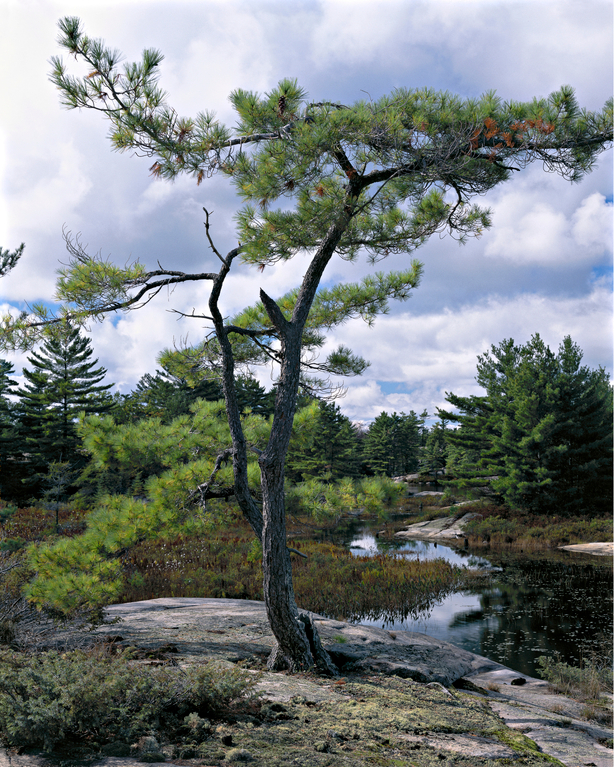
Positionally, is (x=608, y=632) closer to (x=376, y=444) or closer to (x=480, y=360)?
(x=480, y=360)

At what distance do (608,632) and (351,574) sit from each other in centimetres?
553

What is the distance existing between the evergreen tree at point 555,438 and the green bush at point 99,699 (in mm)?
21405

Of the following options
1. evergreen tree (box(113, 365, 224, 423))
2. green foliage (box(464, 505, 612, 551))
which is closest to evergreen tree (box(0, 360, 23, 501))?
evergreen tree (box(113, 365, 224, 423))

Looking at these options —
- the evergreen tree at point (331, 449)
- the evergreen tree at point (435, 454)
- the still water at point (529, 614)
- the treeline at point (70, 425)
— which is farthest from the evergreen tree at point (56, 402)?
the evergreen tree at point (435, 454)

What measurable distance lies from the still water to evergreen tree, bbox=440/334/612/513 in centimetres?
602

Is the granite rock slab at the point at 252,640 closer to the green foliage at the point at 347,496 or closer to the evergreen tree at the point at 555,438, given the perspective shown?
the green foliage at the point at 347,496

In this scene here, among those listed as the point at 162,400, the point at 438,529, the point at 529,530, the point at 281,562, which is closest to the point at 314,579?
the point at 281,562

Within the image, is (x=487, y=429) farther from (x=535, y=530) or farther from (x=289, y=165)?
(x=289, y=165)

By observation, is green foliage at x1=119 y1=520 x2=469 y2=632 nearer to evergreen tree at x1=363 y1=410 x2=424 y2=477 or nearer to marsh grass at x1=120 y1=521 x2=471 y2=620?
marsh grass at x1=120 y1=521 x2=471 y2=620

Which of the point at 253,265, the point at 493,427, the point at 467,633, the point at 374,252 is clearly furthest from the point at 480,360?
→ the point at 253,265

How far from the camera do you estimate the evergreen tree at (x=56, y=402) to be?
26.3 m

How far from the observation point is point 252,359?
7.84 m

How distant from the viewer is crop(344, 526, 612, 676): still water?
897 cm

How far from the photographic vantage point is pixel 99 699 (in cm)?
287
